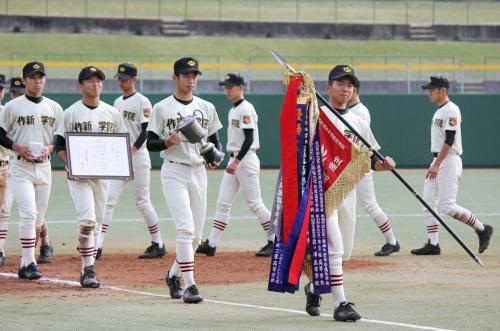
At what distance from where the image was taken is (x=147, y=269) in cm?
1273

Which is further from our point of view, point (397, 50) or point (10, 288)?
point (397, 50)

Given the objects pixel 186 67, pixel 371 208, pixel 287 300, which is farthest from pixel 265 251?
pixel 186 67

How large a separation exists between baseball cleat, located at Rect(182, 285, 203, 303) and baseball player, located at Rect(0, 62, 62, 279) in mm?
2332

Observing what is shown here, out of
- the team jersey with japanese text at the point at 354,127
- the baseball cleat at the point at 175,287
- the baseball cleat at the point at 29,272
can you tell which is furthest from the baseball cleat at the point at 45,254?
the team jersey with japanese text at the point at 354,127

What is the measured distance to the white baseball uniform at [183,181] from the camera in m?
10.3

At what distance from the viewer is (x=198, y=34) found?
44719 mm

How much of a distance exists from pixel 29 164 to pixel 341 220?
4.12m

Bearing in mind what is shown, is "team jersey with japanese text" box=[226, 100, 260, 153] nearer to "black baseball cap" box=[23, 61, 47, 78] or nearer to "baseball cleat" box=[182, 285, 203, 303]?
"black baseball cap" box=[23, 61, 47, 78]

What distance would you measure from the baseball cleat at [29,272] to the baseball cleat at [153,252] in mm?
2064

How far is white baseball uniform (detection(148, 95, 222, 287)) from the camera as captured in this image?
33.9ft

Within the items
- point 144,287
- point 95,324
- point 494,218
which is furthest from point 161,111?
point 494,218

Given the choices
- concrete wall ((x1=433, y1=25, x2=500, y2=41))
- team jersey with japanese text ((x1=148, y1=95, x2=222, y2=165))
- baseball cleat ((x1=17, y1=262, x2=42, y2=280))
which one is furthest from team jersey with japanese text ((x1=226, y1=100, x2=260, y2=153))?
concrete wall ((x1=433, y1=25, x2=500, y2=41))

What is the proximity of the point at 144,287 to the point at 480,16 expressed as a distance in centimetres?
4039

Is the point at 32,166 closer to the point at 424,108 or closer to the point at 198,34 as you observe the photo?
the point at 424,108
